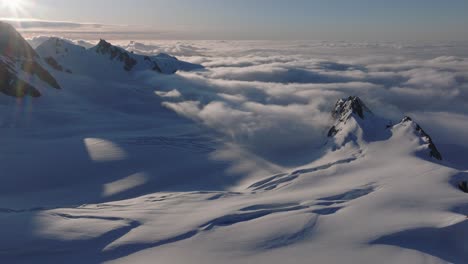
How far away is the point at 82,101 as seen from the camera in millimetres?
94688

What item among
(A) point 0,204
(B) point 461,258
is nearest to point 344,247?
(B) point 461,258

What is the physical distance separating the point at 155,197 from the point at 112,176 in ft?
41.3

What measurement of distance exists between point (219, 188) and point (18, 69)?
251 feet

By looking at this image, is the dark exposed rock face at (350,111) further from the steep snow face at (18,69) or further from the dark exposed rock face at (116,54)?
the dark exposed rock face at (116,54)

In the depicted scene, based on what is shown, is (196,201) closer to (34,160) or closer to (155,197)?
(155,197)

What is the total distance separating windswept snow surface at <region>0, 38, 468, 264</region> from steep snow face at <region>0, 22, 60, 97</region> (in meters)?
3.90

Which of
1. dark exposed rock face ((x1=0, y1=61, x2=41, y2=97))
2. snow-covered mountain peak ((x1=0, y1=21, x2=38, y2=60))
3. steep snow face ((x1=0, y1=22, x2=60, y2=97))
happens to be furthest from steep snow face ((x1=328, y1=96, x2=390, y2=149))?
snow-covered mountain peak ((x1=0, y1=21, x2=38, y2=60))

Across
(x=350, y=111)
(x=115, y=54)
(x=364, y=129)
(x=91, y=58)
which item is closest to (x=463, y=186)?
(x=364, y=129)

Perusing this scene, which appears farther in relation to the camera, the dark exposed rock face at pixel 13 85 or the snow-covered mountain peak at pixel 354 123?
the dark exposed rock face at pixel 13 85

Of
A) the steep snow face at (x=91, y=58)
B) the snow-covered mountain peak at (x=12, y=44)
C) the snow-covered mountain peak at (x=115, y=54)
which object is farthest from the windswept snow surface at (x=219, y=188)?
the snow-covered mountain peak at (x=115, y=54)

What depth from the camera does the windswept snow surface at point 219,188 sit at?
716 inches

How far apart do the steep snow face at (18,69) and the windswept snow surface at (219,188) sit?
12.8 feet

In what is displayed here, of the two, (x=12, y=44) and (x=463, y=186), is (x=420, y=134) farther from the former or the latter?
(x=12, y=44)

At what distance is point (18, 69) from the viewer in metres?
89.2
